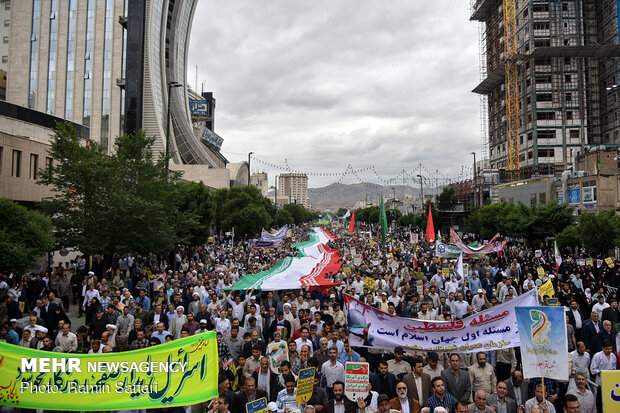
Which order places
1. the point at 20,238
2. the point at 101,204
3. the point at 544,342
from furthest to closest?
the point at 101,204 → the point at 20,238 → the point at 544,342

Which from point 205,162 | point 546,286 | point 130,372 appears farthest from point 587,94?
point 130,372

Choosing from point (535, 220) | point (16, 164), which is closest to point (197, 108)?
point (16, 164)

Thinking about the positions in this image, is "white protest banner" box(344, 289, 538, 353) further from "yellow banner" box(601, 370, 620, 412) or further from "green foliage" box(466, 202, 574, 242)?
"green foliage" box(466, 202, 574, 242)

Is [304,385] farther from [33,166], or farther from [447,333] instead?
[33,166]

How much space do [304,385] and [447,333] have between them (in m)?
3.07

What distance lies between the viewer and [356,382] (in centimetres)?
651

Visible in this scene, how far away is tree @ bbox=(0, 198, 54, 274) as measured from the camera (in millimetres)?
14898

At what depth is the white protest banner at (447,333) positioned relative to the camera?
27.7 feet

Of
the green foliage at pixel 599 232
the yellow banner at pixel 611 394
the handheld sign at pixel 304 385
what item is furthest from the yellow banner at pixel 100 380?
the green foliage at pixel 599 232

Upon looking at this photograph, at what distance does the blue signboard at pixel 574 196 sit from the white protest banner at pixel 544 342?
130 ft

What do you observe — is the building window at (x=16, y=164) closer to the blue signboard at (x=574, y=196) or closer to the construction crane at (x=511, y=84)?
the blue signboard at (x=574, y=196)

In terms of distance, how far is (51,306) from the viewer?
11180mm

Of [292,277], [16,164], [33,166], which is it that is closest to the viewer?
[292,277]

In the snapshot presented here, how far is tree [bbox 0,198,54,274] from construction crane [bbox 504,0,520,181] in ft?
224
